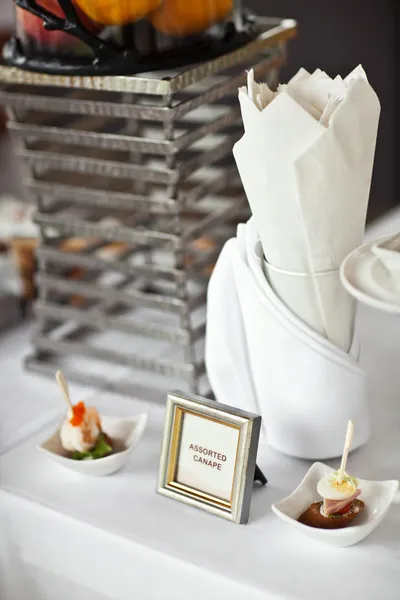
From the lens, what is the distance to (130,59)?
3.47 feet

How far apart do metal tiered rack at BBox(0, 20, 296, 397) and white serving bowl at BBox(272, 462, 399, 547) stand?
316 millimetres

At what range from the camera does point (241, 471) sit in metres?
0.91

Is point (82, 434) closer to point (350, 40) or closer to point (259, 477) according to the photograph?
point (259, 477)

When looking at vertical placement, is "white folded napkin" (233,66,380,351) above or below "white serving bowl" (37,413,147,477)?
above

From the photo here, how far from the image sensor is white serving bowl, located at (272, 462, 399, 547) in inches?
33.9

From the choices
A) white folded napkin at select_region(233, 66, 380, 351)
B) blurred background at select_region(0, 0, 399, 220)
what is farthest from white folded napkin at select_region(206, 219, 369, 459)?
blurred background at select_region(0, 0, 399, 220)

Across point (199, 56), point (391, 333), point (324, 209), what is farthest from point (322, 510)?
point (199, 56)

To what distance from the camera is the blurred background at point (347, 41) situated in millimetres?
3033

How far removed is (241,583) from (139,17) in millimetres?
670

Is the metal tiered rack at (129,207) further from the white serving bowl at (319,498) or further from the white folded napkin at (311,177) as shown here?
the white serving bowl at (319,498)

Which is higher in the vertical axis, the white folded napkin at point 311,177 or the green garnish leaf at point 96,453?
the white folded napkin at point 311,177

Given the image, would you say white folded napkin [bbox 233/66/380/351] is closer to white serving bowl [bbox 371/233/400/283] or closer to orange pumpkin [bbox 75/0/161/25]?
white serving bowl [bbox 371/233/400/283]

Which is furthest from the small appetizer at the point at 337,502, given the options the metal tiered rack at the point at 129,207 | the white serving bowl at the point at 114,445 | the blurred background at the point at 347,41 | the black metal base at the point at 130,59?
the blurred background at the point at 347,41

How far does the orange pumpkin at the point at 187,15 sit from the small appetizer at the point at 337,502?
55 centimetres
